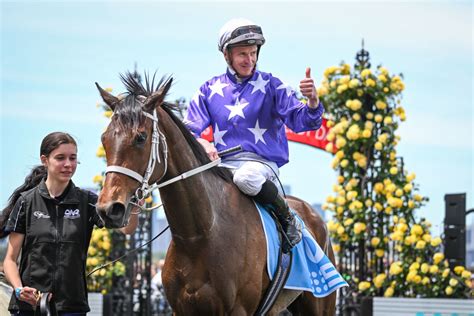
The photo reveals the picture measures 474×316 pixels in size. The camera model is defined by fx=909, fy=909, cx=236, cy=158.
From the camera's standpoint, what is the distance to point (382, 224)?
37.6 ft

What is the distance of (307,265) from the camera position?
6.21 meters

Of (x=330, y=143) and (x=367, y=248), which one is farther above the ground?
(x=330, y=143)

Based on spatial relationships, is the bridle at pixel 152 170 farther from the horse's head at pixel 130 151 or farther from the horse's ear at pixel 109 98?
the horse's ear at pixel 109 98

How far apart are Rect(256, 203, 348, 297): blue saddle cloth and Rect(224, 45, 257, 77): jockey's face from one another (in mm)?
911

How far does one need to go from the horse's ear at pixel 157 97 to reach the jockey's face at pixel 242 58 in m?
1.03

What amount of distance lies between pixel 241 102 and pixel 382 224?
5.89 meters

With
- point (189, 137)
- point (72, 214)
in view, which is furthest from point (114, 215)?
point (189, 137)

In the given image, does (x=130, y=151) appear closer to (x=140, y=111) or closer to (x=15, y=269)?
(x=140, y=111)

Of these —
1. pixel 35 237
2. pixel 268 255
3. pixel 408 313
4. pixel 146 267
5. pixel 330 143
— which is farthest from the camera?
pixel 146 267

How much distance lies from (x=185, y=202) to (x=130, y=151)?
0.63 meters

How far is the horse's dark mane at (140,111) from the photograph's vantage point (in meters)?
4.89

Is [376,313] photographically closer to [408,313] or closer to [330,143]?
[408,313]

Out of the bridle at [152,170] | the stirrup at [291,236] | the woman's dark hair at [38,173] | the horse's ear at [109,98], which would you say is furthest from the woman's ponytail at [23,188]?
the stirrup at [291,236]

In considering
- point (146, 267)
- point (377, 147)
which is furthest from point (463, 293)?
point (146, 267)
